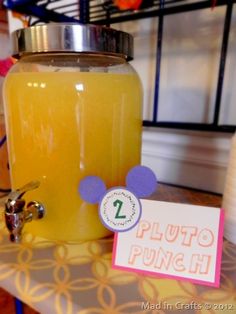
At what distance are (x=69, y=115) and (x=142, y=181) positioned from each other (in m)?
0.13

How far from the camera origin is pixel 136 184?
32cm

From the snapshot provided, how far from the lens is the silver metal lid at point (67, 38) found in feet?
1.06

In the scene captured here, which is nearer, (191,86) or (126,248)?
→ (126,248)

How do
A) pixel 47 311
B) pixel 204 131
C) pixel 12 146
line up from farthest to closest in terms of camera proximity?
pixel 204 131
pixel 12 146
pixel 47 311

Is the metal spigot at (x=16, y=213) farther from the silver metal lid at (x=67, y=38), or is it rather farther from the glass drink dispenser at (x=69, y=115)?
the silver metal lid at (x=67, y=38)

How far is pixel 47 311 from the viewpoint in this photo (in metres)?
0.29

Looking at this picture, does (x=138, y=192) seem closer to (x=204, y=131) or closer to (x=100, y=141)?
(x=100, y=141)

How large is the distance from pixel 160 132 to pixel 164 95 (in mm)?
118

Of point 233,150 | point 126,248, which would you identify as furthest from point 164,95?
point 126,248

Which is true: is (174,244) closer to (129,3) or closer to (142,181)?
(142,181)

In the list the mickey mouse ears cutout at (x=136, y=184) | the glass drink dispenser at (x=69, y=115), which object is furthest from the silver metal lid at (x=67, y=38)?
the mickey mouse ears cutout at (x=136, y=184)

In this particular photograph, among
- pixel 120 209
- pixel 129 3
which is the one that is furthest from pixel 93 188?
pixel 129 3

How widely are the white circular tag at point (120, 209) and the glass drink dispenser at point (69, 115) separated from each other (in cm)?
A: 6

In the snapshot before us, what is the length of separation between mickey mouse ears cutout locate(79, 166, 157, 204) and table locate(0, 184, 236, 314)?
10 centimetres
